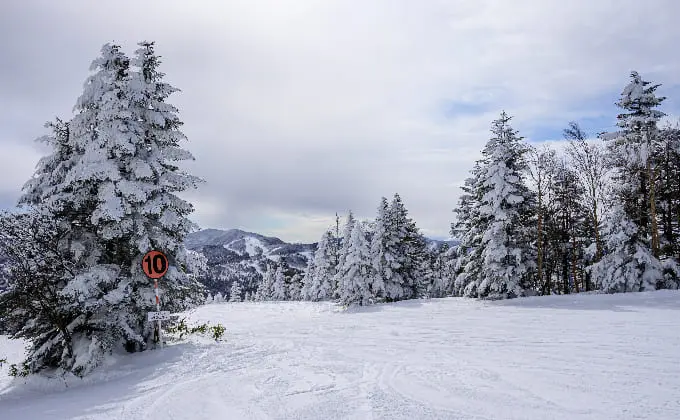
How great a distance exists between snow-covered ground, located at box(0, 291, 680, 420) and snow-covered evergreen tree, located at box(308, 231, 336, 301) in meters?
42.9

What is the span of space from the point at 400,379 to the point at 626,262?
2019 cm

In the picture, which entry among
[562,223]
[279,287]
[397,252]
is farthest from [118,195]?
[279,287]

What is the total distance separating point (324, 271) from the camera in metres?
56.3

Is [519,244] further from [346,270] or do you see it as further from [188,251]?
[188,251]

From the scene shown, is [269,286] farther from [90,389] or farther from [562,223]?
[90,389]

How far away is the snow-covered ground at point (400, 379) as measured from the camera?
538 cm

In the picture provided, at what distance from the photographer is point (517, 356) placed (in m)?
8.36

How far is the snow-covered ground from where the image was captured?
17.7 feet

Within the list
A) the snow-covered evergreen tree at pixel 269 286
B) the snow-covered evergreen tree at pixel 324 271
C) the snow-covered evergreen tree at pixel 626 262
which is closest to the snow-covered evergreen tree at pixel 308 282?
the snow-covered evergreen tree at pixel 324 271

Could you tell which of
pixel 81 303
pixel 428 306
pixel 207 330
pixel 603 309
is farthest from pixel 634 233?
pixel 81 303

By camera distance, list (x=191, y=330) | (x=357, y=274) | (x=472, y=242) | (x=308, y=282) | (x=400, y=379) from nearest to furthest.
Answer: (x=400, y=379), (x=191, y=330), (x=472, y=242), (x=357, y=274), (x=308, y=282)

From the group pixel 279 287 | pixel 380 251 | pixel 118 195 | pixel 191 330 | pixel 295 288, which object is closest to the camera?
pixel 118 195

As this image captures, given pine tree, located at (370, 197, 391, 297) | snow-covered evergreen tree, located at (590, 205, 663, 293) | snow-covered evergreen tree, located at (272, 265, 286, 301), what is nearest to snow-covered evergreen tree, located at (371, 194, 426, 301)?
pine tree, located at (370, 197, 391, 297)

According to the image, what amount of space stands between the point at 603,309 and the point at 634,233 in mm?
7659
